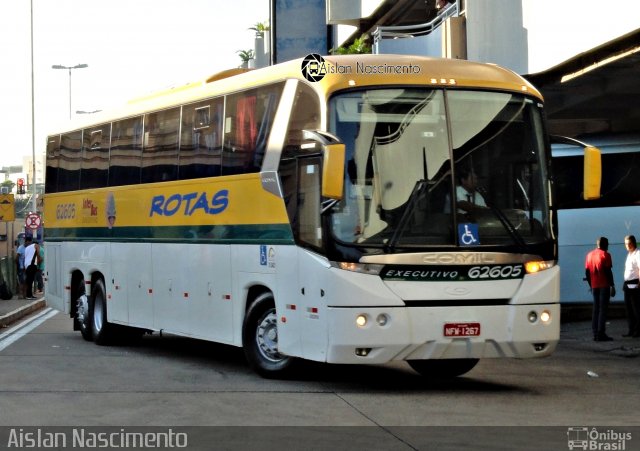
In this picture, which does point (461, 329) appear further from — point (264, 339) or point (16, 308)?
point (16, 308)

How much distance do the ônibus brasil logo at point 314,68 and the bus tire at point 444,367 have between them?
143 inches

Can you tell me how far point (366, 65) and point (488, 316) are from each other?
2.92m

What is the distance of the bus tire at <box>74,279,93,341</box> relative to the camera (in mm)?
21031

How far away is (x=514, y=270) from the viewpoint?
13391mm

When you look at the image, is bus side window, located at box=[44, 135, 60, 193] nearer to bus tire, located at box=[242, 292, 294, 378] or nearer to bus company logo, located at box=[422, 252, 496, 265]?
bus tire, located at box=[242, 292, 294, 378]

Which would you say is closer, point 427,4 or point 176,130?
point 176,130

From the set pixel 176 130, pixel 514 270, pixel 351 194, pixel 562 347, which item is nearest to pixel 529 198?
pixel 514 270

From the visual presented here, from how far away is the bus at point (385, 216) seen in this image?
12977mm

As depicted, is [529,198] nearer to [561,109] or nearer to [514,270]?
[514,270]

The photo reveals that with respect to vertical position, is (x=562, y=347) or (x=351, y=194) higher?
(x=351, y=194)

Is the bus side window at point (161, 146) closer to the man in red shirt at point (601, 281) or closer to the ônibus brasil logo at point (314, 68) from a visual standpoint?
the ônibus brasil logo at point (314, 68)

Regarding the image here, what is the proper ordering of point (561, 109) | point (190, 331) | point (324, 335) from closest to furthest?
point (324, 335) → point (190, 331) → point (561, 109)

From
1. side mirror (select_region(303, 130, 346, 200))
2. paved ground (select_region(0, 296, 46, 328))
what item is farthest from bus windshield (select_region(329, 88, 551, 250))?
paved ground (select_region(0, 296, 46, 328))

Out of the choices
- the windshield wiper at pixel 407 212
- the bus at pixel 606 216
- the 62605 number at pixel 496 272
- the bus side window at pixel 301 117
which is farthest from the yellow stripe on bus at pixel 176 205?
the bus at pixel 606 216
